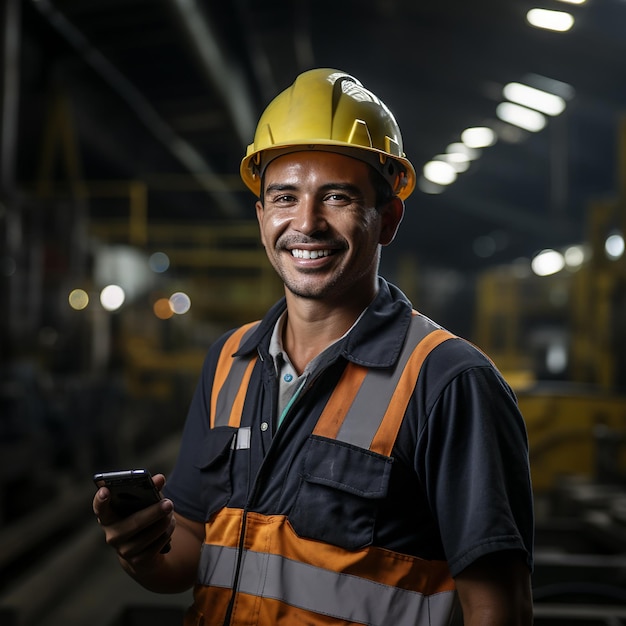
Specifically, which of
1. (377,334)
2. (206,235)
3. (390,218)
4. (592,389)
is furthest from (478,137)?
(377,334)

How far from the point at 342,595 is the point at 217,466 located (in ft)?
1.37

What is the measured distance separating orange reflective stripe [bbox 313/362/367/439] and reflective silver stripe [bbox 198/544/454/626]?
269mm

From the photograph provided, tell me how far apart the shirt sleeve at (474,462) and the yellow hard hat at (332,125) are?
541 mm

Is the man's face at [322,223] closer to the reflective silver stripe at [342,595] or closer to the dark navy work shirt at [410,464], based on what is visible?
the dark navy work shirt at [410,464]

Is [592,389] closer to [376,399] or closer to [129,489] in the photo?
[376,399]

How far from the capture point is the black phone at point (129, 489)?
1450mm

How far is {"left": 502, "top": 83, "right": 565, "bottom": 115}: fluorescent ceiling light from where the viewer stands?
10.3 meters

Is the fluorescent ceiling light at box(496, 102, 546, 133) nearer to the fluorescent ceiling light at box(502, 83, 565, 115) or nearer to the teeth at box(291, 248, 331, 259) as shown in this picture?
the fluorescent ceiling light at box(502, 83, 565, 115)

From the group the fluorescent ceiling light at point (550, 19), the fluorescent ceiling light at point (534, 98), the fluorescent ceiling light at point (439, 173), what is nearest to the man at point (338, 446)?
the fluorescent ceiling light at point (550, 19)

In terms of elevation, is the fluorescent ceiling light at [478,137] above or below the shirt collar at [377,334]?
above

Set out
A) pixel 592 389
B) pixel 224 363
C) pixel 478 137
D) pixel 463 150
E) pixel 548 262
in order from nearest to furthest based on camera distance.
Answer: pixel 224 363 < pixel 592 389 < pixel 478 137 < pixel 463 150 < pixel 548 262

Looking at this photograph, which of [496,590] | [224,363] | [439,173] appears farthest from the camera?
[439,173]

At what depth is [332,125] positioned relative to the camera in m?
1.72

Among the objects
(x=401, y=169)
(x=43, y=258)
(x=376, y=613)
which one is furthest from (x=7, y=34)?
(x=376, y=613)
